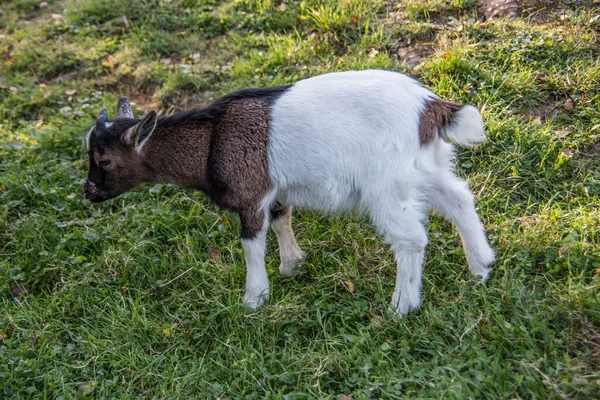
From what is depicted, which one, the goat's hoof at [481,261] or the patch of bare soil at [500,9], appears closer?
the goat's hoof at [481,261]

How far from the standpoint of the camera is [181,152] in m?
3.70

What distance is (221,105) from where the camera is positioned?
3701mm

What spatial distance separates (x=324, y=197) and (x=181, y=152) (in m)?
0.93

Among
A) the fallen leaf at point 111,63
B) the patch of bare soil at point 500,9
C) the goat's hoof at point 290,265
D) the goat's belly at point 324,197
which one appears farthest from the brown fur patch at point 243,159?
the fallen leaf at point 111,63

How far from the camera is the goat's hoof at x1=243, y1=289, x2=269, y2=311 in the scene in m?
3.71

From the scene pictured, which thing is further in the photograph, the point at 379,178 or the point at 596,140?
the point at 596,140

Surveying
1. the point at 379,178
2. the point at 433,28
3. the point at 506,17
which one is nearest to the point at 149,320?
the point at 379,178

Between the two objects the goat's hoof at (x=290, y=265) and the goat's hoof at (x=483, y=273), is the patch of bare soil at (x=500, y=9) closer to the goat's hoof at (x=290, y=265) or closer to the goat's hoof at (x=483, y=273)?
the goat's hoof at (x=483, y=273)

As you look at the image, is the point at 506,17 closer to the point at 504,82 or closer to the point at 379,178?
the point at 504,82

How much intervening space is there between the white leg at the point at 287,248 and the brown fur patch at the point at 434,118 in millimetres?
1047

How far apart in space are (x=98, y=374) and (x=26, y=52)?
4613 millimetres

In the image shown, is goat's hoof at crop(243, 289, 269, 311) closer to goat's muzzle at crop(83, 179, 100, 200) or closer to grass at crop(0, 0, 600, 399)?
grass at crop(0, 0, 600, 399)

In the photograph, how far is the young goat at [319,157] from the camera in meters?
3.37

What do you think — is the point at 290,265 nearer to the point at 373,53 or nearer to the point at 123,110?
the point at 123,110
